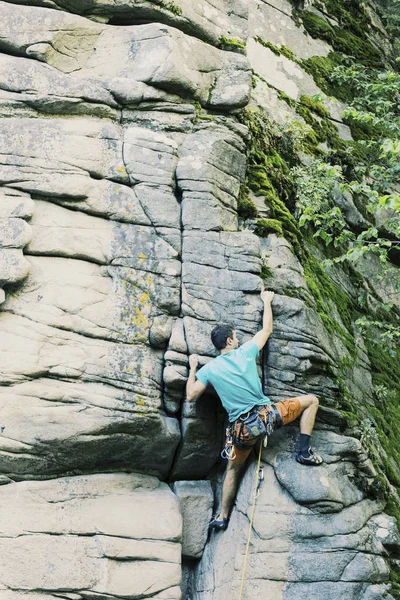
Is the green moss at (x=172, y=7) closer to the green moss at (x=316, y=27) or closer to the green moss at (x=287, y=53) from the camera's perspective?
the green moss at (x=287, y=53)

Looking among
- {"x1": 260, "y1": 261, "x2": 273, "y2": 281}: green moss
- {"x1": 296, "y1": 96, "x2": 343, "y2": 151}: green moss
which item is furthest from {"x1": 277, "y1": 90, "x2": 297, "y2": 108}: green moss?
{"x1": 260, "y1": 261, "x2": 273, "y2": 281}: green moss

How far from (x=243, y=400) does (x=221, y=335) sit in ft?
2.83

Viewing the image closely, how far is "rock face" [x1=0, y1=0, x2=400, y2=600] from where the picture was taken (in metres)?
9.09

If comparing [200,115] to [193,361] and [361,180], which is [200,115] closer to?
[193,361]

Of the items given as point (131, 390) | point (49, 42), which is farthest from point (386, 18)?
point (131, 390)

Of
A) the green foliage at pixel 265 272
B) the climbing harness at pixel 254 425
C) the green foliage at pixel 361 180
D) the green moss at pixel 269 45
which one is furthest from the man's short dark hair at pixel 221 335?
the green moss at pixel 269 45

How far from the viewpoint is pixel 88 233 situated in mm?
10086

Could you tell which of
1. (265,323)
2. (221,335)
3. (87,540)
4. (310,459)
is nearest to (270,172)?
(265,323)

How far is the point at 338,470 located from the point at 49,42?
7.46 meters

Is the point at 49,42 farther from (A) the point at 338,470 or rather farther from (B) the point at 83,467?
(A) the point at 338,470

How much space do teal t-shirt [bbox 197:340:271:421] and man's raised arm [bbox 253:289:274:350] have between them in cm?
25

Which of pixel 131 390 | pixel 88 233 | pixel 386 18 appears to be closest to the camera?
pixel 131 390

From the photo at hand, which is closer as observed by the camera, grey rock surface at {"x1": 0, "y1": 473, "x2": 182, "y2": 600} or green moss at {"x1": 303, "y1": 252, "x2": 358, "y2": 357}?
grey rock surface at {"x1": 0, "y1": 473, "x2": 182, "y2": 600}

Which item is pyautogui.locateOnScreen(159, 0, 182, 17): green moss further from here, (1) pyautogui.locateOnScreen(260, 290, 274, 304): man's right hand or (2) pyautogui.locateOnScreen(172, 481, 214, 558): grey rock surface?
(2) pyautogui.locateOnScreen(172, 481, 214, 558): grey rock surface
